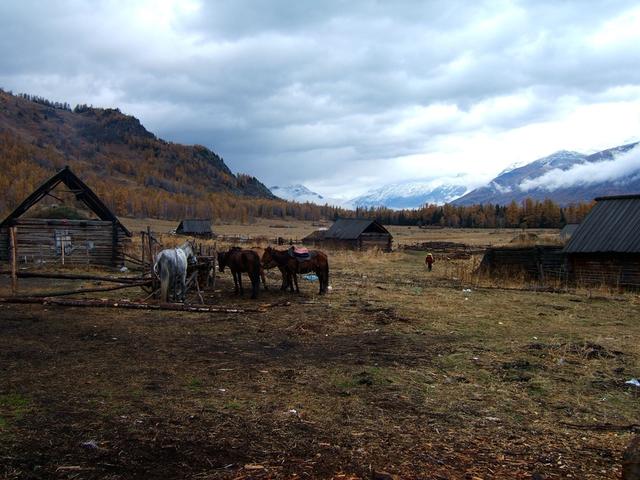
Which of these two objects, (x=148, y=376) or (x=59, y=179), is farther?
(x=59, y=179)

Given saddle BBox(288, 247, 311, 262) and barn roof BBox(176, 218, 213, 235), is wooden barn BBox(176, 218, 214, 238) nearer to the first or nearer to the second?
barn roof BBox(176, 218, 213, 235)

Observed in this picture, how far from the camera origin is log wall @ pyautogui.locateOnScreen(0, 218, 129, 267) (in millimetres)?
28766

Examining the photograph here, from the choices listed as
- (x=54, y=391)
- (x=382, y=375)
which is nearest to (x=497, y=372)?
(x=382, y=375)

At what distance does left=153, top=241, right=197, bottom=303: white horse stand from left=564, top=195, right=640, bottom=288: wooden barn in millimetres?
18432

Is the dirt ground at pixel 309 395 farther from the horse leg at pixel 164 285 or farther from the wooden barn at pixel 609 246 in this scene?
the wooden barn at pixel 609 246

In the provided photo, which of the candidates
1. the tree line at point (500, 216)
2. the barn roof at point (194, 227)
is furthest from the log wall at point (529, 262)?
the tree line at point (500, 216)

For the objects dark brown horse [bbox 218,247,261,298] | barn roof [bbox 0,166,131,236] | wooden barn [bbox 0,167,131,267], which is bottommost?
dark brown horse [bbox 218,247,261,298]

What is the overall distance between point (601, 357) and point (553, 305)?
8382 millimetres

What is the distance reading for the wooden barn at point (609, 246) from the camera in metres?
23.1

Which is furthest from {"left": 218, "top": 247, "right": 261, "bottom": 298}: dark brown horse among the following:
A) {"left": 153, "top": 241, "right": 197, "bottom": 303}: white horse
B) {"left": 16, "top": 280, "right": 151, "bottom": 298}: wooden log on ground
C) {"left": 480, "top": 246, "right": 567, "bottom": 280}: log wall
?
{"left": 480, "top": 246, "right": 567, "bottom": 280}: log wall

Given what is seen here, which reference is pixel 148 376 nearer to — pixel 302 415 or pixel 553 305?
pixel 302 415

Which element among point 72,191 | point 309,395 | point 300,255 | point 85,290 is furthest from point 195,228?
point 309,395

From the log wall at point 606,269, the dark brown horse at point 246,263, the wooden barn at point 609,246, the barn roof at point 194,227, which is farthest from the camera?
the barn roof at point 194,227

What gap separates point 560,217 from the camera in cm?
13212
